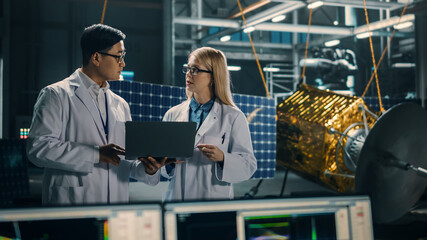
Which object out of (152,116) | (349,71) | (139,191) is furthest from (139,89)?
(349,71)

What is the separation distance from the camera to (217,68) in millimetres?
2189

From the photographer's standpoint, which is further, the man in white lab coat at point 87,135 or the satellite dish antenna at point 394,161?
the satellite dish antenna at point 394,161

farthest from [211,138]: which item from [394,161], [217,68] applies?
[394,161]

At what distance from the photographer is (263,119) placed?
5.07 metres

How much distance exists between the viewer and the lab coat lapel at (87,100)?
74.6 inches

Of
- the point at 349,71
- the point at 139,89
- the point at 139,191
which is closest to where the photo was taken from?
the point at 139,89

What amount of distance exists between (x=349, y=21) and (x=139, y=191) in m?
10.9

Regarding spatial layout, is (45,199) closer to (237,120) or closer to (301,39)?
(237,120)

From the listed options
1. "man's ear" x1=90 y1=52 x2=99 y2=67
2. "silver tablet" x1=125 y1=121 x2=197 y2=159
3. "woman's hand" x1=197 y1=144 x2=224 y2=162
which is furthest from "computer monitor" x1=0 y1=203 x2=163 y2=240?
"man's ear" x1=90 y1=52 x2=99 y2=67

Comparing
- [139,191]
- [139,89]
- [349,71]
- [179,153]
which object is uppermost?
[349,71]

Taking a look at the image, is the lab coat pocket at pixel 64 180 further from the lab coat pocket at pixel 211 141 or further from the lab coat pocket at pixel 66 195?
the lab coat pocket at pixel 211 141

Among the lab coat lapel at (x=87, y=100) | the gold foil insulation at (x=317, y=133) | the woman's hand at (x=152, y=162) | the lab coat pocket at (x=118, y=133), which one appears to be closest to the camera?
the woman's hand at (x=152, y=162)

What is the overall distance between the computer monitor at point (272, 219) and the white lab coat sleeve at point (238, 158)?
3.10 ft

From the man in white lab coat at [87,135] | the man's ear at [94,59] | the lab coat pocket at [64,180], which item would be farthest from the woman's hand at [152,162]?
the man's ear at [94,59]
